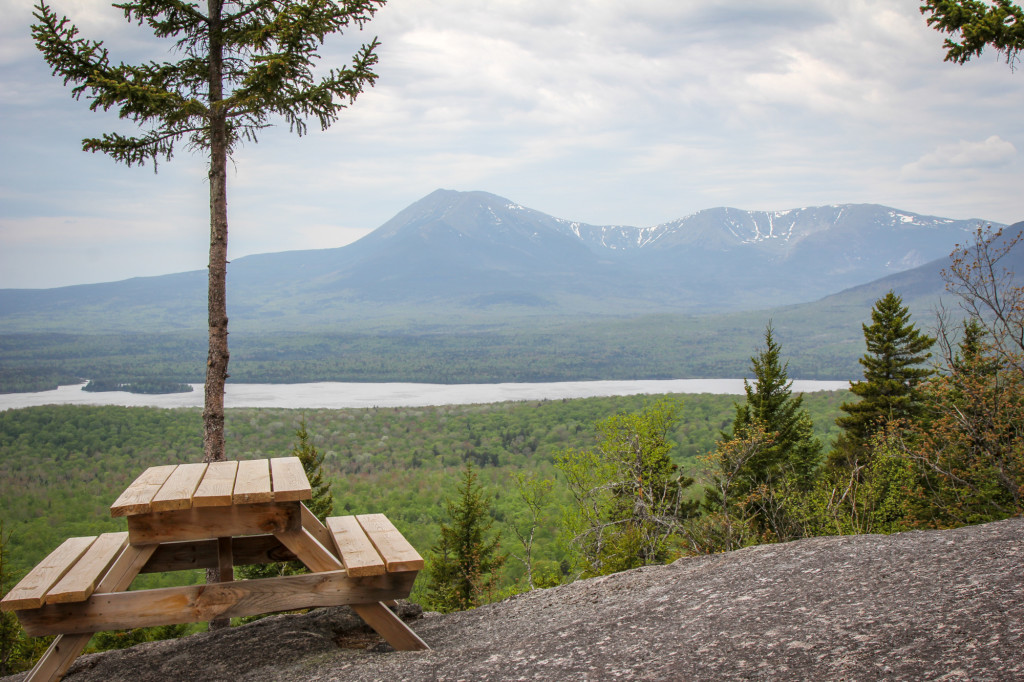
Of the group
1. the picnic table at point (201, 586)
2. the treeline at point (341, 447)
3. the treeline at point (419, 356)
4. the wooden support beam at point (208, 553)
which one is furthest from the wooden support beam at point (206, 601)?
the treeline at point (419, 356)

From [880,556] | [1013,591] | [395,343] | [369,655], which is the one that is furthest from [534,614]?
[395,343]

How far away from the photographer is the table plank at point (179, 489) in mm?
4195

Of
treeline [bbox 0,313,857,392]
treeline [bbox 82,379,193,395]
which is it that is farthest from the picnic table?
treeline [bbox 0,313,857,392]

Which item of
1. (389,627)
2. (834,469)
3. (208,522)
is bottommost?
(834,469)

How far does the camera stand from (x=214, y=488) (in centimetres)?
443

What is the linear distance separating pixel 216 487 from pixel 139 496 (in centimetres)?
45

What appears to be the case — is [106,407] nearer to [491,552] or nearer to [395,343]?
[491,552]

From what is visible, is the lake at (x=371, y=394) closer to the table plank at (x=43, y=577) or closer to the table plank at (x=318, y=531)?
the table plank at (x=318, y=531)

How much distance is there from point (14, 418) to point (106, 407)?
6137mm

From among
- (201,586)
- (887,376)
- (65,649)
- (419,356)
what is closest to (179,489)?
(201,586)

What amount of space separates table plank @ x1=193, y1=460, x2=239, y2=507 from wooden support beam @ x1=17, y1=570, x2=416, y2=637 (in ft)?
1.67

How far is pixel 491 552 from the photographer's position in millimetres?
22688

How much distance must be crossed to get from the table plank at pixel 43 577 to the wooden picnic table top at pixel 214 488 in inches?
20.9

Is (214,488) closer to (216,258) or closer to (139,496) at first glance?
(139,496)
